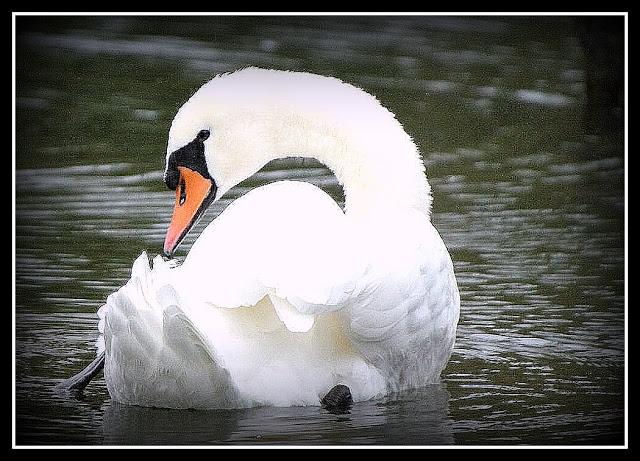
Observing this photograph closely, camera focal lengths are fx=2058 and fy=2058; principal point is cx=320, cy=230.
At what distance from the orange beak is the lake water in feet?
1.13

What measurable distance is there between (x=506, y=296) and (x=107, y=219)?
1.44 m

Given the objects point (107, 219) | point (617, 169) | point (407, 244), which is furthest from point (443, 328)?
point (107, 219)

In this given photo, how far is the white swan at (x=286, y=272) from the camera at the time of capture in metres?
6.07

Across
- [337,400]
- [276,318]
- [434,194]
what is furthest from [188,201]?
[434,194]

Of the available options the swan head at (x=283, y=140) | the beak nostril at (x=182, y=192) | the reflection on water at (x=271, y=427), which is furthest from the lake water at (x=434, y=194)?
the beak nostril at (x=182, y=192)

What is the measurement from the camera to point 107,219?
7.17 meters

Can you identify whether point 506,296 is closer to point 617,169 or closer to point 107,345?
point 617,169

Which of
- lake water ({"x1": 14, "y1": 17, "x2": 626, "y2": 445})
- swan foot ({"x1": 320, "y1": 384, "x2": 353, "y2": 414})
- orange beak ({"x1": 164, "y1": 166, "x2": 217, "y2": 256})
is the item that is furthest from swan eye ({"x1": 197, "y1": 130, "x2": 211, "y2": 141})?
swan foot ({"x1": 320, "y1": 384, "x2": 353, "y2": 414})

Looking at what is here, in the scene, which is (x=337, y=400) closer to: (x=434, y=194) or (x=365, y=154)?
(x=365, y=154)

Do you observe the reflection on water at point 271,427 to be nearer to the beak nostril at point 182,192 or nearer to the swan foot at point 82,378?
the swan foot at point 82,378

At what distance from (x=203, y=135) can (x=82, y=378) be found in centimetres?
90

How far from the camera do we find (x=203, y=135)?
6629 mm

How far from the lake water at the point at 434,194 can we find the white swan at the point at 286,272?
0.35 feet

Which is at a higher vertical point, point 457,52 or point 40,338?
point 457,52
